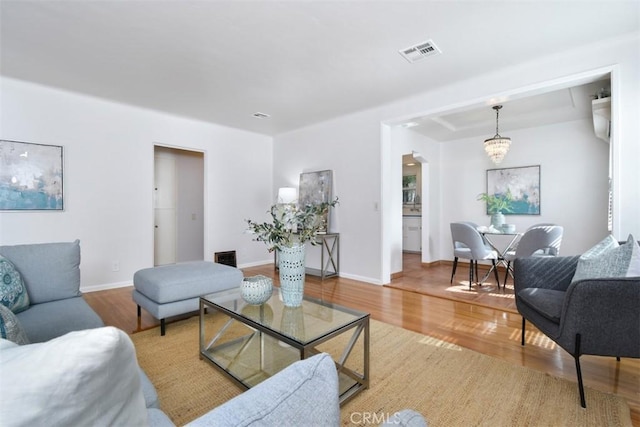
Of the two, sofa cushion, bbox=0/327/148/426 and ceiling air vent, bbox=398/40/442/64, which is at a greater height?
ceiling air vent, bbox=398/40/442/64

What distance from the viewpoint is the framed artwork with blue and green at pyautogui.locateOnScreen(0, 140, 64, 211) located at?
10.8ft

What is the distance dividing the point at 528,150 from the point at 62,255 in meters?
6.22

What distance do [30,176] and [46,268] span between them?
216 cm

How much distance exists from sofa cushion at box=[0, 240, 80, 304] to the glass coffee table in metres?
0.93

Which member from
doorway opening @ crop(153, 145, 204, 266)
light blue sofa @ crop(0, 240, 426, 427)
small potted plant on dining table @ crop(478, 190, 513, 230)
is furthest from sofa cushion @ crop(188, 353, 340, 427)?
doorway opening @ crop(153, 145, 204, 266)

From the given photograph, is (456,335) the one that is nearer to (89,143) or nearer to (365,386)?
→ (365,386)

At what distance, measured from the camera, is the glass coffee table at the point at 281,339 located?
5.31 ft

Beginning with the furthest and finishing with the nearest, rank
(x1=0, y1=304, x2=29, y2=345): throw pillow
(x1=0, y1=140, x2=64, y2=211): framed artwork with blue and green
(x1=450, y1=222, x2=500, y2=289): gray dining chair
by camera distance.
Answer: (x1=450, y1=222, x2=500, y2=289): gray dining chair
(x1=0, y1=140, x2=64, y2=211): framed artwork with blue and green
(x1=0, y1=304, x2=29, y2=345): throw pillow

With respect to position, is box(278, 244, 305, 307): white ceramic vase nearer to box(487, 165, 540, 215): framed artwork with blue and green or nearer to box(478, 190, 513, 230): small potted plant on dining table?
box(478, 190, 513, 230): small potted plant on dining table

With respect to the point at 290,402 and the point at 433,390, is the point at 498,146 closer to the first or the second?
the point at 433,390

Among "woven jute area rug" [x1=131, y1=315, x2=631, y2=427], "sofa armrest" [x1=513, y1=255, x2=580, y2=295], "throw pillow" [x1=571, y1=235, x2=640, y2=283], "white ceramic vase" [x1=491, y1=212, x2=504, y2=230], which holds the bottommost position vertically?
"woven jute area rug" [x1=131, y1=315, x2=631, y2=427]

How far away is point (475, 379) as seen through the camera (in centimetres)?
188

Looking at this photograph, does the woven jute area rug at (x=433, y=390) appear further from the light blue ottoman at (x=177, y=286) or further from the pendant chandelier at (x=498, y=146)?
the pendant chandelier at (x=498, y=146)

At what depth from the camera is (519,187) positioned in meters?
5.14
